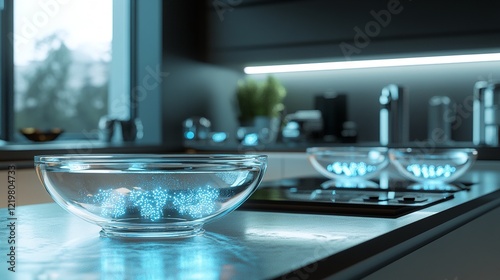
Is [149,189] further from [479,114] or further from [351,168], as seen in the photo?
[479,114]

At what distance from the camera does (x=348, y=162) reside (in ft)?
5.00

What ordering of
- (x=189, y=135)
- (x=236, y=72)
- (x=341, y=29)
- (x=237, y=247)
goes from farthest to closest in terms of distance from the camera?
(x=236, y=72), (x=189, y=135), (x=341, y=29), (x=237, y=247)

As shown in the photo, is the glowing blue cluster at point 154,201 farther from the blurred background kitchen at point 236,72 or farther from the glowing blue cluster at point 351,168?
the blurred background kitchen at point 236,72

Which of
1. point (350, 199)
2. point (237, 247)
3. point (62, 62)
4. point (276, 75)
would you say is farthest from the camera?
point (276, 75)

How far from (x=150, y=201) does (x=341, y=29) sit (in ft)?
9.26

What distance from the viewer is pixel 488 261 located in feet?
4.00

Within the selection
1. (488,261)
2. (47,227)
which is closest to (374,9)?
(488,261)

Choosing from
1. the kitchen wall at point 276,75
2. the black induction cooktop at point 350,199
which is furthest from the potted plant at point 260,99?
the black induction cooktop at point 350,199

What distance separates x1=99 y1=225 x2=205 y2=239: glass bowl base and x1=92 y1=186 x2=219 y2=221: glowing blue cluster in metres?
0.02

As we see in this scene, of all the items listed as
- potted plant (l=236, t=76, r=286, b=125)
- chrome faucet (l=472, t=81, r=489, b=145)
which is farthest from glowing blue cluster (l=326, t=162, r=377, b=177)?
potted plant (l=236, t=76, r=286, b=125)

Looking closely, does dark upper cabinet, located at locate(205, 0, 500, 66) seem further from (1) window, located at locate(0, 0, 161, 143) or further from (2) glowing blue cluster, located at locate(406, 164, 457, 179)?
(2) glowing blue cluster, located at locate(406, 164, 457, 179)

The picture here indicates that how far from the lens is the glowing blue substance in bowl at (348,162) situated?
150 centimetres

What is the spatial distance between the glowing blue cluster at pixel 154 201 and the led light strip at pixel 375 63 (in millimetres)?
2841

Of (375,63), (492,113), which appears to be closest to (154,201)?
(492,113)
